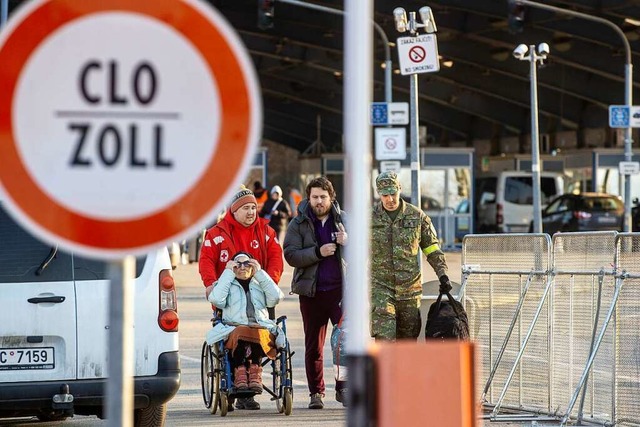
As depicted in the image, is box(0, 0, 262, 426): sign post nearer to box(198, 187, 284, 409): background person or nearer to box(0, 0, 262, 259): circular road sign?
box(0, 0, 262, 259): circular road sign

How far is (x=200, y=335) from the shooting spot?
20.0 meters

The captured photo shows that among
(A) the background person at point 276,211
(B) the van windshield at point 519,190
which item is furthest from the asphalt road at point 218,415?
(B) the van windshield at point 519,190

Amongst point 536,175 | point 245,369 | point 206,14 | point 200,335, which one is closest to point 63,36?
point 206,14

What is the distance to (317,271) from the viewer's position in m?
13.1

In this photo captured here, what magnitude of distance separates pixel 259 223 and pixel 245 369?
4.41ft

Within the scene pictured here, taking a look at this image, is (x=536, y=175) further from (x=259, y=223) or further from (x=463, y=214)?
(x=259, y=223)

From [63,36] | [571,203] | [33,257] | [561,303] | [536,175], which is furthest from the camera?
[571,203]

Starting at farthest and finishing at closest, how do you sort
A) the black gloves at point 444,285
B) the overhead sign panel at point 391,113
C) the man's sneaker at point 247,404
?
the overhead sign panel at point 391,113 < the man's sneaker at point 247,404 < the black gloves at point 444,285

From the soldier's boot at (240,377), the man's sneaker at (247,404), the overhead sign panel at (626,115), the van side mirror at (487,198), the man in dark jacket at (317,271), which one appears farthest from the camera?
the van side mirror at (487,198)

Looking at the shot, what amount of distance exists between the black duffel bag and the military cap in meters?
0.93

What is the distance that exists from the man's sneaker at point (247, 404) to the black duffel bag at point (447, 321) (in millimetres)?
1654

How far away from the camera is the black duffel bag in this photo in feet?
39.6

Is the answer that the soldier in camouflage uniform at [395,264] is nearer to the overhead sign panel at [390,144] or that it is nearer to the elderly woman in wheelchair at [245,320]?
the elderly woman in wheelchair at [245,320]

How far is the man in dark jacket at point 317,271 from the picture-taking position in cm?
1302
